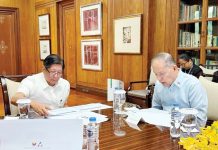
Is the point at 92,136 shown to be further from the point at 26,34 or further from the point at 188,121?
the point at 26,34

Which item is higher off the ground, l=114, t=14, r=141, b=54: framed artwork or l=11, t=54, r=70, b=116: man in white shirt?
l=114, t=14, r=141, b=54: framed artwork

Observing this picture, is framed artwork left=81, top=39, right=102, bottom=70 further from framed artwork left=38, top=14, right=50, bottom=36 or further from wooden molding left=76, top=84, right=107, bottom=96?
framed artwork left=38, top=14, right=50, bottom=36

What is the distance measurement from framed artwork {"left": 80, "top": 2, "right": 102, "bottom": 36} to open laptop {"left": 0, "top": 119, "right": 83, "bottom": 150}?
4787 millimetres

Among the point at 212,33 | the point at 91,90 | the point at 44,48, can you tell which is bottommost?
the point at 91,90

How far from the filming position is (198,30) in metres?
3.95

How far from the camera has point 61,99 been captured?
224cm

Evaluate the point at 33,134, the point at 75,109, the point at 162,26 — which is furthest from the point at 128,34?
the point at 33,134

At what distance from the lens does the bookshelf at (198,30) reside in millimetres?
3783

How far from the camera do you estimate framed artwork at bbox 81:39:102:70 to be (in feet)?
19.0

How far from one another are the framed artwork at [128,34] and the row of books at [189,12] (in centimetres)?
84

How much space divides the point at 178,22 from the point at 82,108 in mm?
2826

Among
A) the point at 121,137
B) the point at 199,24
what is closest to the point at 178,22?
the point at 199,24

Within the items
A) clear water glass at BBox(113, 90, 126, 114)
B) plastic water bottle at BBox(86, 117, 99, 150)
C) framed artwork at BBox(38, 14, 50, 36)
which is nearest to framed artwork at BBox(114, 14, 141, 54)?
framed artwork at BBox(38, 14, 50, 36)

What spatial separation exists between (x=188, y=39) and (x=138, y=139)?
3.10m
